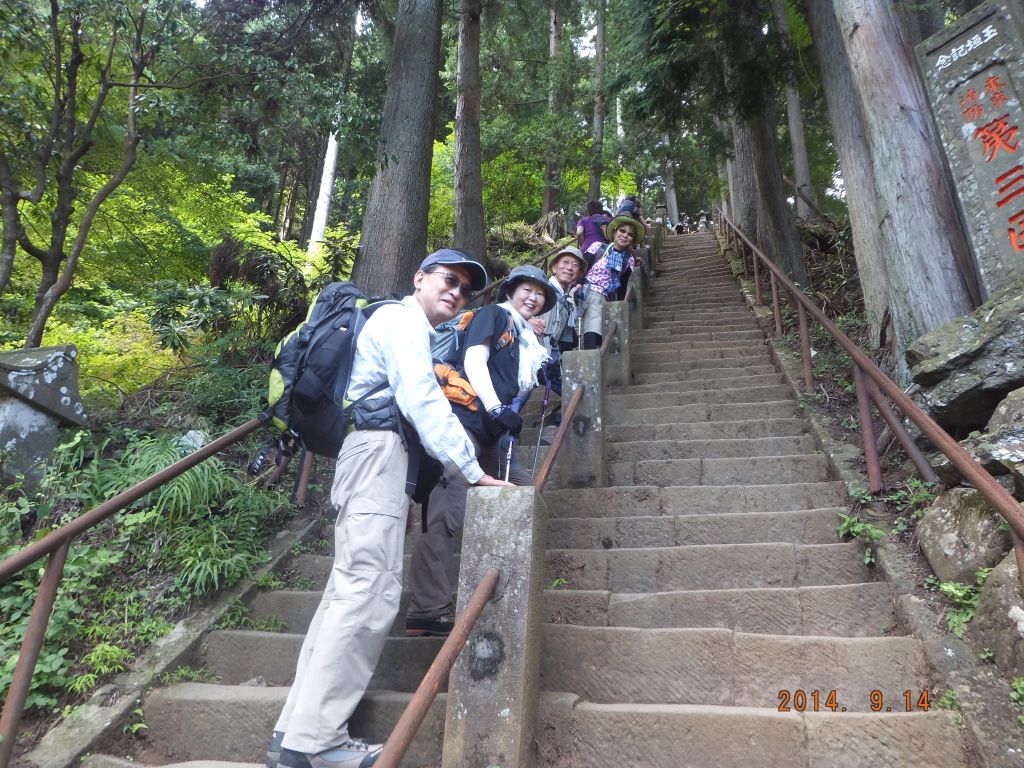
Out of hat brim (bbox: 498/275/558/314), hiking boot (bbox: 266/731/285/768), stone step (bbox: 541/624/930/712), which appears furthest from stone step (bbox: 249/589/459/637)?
hat brim (bbox: 498/275/558/314)

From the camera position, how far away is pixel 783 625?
10.2 ft

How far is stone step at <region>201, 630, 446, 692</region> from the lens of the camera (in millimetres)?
2984

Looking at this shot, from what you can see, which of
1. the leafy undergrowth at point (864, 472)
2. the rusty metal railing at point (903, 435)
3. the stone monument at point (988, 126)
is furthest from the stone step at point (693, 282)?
the stone monument at point (988, 126)

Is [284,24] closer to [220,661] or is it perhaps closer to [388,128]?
[388,128]

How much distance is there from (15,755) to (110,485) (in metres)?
1.73

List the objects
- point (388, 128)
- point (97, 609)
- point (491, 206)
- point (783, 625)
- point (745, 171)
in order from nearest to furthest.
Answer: point (783, 625)
point (97, 609)
point (388, 128)
point (745, 171)
point (491, 206)

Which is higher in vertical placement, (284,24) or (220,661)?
(284,24)

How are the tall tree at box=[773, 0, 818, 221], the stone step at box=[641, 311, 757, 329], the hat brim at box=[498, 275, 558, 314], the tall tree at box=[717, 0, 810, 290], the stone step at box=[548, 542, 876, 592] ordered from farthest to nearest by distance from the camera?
the tall tree at box=[773, 0, 818, 221], the stone step at box=[641, 311, 757, 329], the tall tree at box=[717, 0, 810, 290], the hat brim at box=[498, 275, 558, 314], the stone step at box=[548, 542, 876, 592]

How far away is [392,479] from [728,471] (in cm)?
299

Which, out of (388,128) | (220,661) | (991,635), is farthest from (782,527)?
(388,128)

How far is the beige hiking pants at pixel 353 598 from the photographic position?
7.16ft

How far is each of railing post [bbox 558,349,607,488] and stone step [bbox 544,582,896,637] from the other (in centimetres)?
147

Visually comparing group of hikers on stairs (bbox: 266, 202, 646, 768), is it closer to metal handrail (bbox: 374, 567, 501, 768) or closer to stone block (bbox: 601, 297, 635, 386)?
metal handrail (bbox: 374, 567, 501, 768)

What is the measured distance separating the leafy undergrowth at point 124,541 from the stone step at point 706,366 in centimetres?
423
